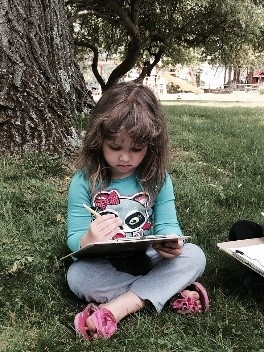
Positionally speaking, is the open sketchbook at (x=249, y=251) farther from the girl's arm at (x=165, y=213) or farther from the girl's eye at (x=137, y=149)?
the girl's eye at (x=137, y=149)

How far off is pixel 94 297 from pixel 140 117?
82 centimetres

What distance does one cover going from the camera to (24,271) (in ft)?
8.81

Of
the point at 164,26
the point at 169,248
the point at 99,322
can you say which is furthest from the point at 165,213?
the point at 164,26

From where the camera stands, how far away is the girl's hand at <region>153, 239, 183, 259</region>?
2325 millimetres

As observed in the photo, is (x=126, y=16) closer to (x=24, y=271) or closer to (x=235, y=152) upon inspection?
(x=235, y=152)

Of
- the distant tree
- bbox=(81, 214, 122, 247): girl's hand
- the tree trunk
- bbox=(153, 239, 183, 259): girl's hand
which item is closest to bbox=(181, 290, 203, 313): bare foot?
bbox=(153, 239, 183, 259): girl's hand

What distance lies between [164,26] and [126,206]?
15.0 meters

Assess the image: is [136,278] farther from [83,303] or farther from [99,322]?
[99,322]

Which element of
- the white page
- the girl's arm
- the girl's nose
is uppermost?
the girl's nose

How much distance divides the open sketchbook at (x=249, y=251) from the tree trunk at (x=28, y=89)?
86.0 inches

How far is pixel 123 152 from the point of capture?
242 centimetres

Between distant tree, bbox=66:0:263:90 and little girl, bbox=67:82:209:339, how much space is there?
1177 cm

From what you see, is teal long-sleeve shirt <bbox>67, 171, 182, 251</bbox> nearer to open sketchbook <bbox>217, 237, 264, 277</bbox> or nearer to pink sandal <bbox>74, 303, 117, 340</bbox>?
open sketchbook <bbox>217, 237, 264, 277</bbox>

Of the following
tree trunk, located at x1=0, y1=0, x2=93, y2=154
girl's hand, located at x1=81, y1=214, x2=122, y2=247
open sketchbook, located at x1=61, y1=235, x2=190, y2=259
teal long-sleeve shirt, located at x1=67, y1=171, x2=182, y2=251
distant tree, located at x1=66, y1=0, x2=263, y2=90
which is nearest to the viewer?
open sketchbook, located at x1=61, y1=235, x2=190, y2=259
